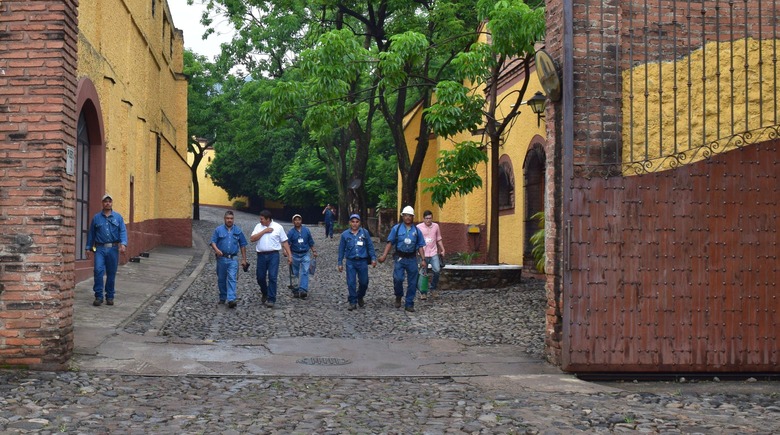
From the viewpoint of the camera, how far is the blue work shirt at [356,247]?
Result: 13586 mm

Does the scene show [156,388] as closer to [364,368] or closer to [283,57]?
[364,368]

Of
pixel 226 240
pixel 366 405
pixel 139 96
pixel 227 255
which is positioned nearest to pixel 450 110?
pixel 226 240

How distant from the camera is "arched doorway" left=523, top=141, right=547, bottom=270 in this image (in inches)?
719

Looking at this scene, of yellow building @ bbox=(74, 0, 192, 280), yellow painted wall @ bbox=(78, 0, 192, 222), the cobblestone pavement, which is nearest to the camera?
the cobblestone pavement

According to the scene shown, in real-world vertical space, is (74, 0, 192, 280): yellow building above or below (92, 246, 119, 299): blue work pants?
above

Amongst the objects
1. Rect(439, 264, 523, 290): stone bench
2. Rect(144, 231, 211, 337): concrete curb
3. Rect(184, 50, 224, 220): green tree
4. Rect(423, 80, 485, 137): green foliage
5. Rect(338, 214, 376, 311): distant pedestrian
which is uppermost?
Rect(184, 50, 224, 220): green tree

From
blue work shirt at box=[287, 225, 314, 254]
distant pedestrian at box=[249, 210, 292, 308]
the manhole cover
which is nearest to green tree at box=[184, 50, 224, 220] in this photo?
blue work shirt at box=[287, 225, 314, 254]

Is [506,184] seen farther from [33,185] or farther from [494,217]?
[33,185]

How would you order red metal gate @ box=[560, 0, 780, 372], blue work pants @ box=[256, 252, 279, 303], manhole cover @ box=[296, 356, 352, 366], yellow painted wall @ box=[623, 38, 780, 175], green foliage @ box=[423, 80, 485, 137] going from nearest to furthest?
1. red metal gate @ box=[560, 0, 780, 372]
2. yellow painted wall @ box=[623, 38, 780, 175]
3. manhole cover @ box=[296, 356, 352, 366]
4. blue work pants @ box=[256, 252, 279, 303]
5. green foliage @ box=[423, 80, 485, 137]

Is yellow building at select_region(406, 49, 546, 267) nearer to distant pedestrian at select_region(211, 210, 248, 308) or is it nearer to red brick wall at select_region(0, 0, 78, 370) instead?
distant pedestrian at select_region(211, 210, 248, 308)

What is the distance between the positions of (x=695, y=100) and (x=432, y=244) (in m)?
7.52

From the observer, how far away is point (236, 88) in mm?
42719

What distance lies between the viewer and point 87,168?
15.8 metres

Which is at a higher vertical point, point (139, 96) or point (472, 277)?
point (139, 96)
